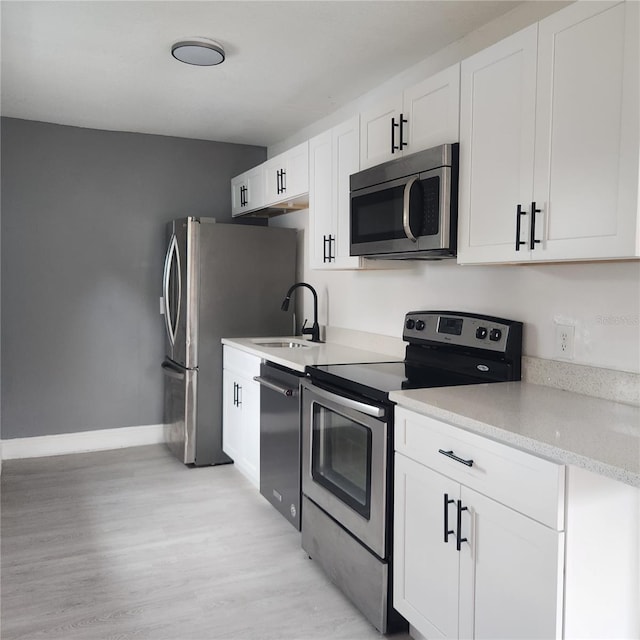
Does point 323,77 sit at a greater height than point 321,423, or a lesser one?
greater

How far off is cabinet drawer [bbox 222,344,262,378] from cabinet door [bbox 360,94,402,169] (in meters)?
1.24

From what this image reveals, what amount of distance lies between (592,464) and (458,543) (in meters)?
0.59

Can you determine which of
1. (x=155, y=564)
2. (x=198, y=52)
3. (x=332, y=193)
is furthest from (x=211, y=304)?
(x=155, y=564)

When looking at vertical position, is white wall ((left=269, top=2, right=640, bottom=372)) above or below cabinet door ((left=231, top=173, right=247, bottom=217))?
below

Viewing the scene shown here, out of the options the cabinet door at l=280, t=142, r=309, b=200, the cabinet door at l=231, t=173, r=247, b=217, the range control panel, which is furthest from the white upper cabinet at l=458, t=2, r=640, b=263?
the cabinet door at l=231, t=173, r=247, b=217

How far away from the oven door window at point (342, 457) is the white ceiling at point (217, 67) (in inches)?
65.2

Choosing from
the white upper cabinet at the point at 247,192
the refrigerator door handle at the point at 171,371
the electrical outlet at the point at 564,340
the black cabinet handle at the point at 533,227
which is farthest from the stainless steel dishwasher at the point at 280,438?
the white upper cabinet at the point at 247,192

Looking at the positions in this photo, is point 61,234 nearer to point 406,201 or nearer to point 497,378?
point 406,201

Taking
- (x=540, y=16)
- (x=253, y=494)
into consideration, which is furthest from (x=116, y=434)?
(x=540, y=16)

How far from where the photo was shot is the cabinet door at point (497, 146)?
1.89 meters

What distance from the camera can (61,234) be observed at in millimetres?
4223

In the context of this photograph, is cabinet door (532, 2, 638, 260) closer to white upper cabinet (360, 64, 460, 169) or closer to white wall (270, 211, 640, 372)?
white wall (270, 211, 640, 372)

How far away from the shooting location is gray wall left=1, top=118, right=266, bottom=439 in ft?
13.5

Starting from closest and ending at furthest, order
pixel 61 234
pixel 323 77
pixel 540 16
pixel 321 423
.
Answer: pixel 540 16 → pixel 321 423 → pixel 323 77 → pixel 61 234
